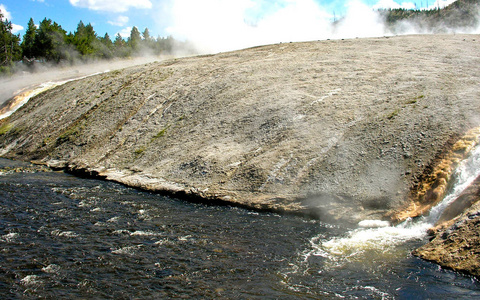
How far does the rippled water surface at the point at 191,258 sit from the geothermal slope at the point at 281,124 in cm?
222

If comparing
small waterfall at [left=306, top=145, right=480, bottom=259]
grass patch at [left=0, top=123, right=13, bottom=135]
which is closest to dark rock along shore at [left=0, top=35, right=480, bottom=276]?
grass patch at [left=0, top=123, right=13, bottom=135]

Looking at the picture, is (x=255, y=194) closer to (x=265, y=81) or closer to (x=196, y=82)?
(x=265, y=81)

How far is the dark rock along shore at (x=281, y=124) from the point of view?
15469mm

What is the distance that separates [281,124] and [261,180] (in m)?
4.53

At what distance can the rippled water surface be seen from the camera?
29.8 ft

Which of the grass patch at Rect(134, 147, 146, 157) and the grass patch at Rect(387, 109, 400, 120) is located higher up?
the grass patch at Rect(387, 109, 400, 120)

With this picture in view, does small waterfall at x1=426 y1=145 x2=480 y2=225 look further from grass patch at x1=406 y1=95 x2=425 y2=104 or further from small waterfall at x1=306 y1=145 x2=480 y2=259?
grass patch at x1=406 y1=95 x2=425 y2=104

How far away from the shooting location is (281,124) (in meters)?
20.1

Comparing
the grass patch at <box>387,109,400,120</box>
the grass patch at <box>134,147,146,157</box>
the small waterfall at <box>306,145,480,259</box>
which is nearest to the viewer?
the small waterfall at <box>306,145,480,259</box>

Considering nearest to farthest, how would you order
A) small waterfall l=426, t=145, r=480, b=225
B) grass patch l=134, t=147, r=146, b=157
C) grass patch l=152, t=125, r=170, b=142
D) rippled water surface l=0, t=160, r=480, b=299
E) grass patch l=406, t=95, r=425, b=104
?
1. rippled water surface l=0, t=160, r=480, b=299
2. small waterfall l=426, t=145, r=480, b=225
3. grass patch l=406, t=95, r=425, b=104
4. grass patch l=134, t=147, r=146, b=157
5. grass patch l=152, t=125, r=170, b=142

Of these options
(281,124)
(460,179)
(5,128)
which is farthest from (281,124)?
(5,128)

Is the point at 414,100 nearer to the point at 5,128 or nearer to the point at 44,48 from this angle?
the point at 5,128

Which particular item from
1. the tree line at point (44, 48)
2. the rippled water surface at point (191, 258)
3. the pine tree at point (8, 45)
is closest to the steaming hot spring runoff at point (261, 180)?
the rippled water surface at point (191, 258)

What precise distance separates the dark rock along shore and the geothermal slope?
71mm
